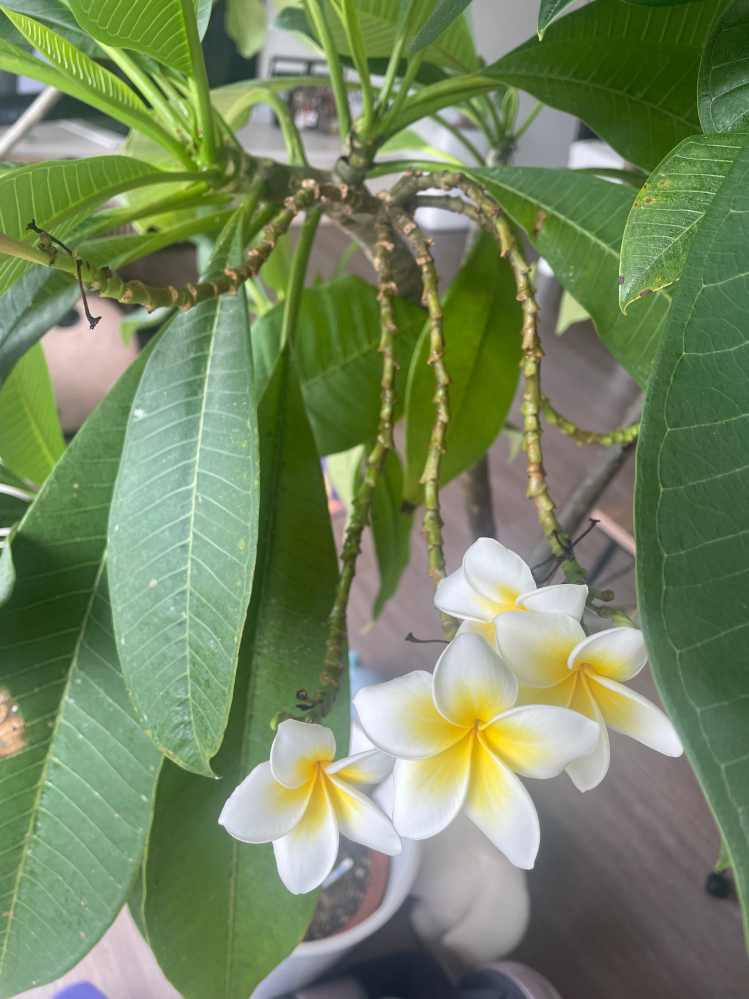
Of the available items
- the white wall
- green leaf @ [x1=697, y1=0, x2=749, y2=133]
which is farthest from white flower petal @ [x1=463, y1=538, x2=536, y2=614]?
the white wall

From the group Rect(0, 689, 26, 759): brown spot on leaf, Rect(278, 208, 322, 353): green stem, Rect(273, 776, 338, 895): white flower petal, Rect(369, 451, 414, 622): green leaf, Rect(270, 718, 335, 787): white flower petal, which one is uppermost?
Rect(278, 208, 322, 353): green stem

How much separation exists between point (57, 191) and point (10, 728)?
0.30 metres

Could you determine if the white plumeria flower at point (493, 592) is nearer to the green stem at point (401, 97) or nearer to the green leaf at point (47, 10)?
the green stem at point (401, 97)

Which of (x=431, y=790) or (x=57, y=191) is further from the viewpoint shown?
(x=57, y=191)

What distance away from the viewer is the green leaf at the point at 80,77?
378 mm

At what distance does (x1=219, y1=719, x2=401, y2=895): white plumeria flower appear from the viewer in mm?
249

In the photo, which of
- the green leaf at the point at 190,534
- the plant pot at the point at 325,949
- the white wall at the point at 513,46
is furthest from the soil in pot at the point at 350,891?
the white wall at the point at 513,46

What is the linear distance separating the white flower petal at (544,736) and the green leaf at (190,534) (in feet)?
0.45

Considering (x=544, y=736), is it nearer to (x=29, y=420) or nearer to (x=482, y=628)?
(x=482, y=628)

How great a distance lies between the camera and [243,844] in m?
0.40

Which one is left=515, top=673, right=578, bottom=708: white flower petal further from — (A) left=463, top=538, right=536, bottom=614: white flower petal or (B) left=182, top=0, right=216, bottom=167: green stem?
(B) left=182, top=0, right=216, bottom=167: green stem

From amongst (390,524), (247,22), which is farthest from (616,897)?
(247,22)

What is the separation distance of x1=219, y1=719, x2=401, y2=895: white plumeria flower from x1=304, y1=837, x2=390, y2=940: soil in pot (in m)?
0.74

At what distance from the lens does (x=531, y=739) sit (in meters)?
0.22
